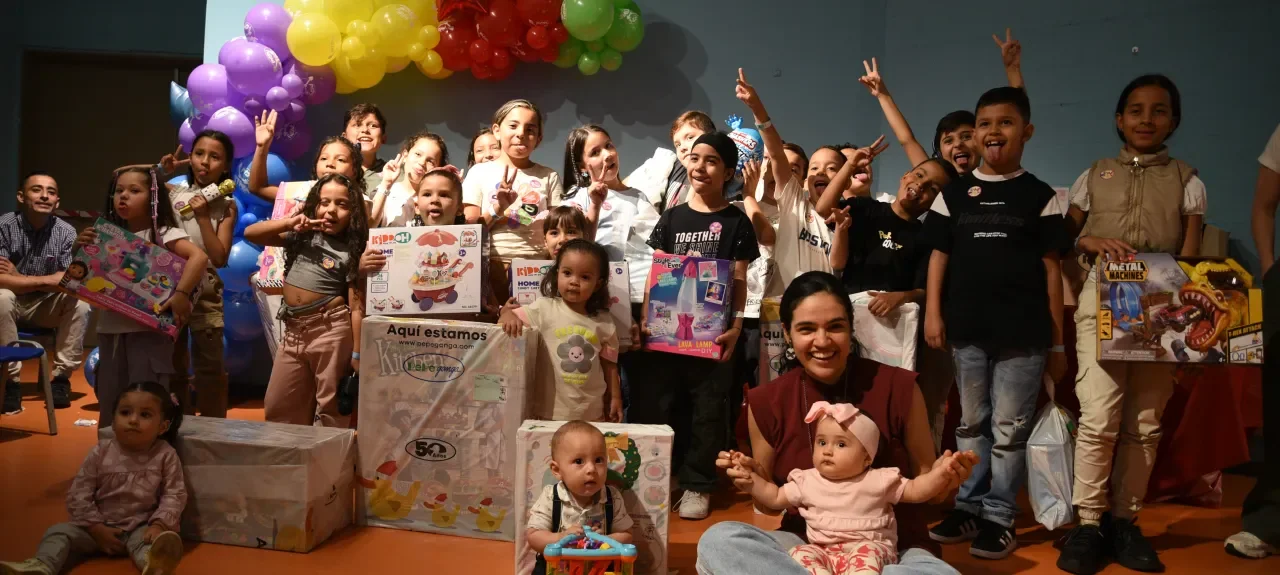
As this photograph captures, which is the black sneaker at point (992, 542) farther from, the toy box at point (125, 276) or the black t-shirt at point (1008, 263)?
the toy box at point (125, 276)

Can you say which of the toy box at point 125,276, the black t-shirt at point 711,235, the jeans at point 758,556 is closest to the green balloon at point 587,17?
the black t-shirt at point 711,235

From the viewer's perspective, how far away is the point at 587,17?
18.5 feet

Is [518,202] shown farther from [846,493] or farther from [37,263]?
[37,263]

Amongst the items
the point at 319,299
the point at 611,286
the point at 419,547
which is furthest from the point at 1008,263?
the point at 319,299

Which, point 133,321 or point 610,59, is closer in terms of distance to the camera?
point 133,321

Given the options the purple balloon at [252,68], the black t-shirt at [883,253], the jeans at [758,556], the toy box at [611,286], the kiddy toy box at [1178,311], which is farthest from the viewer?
the purple balloon at [252,68]

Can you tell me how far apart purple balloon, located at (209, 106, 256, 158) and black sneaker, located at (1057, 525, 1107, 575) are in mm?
4597

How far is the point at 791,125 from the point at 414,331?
3.59 m

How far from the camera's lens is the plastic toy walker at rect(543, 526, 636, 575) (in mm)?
2826

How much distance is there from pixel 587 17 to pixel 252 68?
1.90 m

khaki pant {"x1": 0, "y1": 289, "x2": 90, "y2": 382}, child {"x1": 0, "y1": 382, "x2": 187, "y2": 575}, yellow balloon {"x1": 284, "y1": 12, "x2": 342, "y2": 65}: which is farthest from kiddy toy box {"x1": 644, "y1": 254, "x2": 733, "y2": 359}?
khaki pant {"x1": 0, "y1": 289, "x2": 90, "y2": 382}

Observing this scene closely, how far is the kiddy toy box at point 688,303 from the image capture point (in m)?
3.83

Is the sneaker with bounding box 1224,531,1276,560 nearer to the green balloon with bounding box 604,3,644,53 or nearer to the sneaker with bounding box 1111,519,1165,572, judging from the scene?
the sneaker with bounding box 1111,519,1165,572

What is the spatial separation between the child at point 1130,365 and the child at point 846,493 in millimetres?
1095
